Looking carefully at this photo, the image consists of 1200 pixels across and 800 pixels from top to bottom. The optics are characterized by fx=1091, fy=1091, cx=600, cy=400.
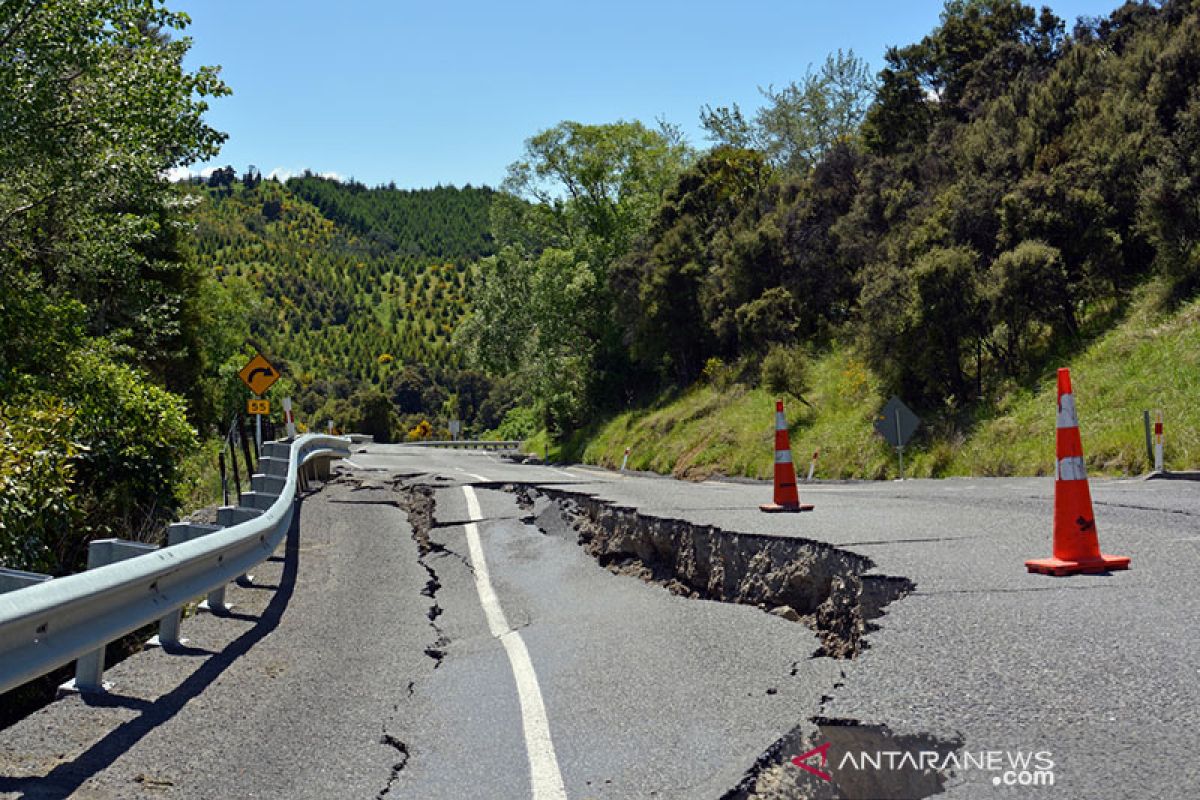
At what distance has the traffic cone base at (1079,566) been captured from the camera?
6.85 meters

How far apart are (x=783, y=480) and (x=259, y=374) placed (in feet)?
39.0

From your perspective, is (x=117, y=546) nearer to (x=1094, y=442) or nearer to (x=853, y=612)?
(x=853, y=612)

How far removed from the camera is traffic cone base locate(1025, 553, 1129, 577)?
685 cm

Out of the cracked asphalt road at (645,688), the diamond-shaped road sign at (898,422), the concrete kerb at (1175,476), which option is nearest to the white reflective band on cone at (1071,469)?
the cracked asphalt road at (645,688)

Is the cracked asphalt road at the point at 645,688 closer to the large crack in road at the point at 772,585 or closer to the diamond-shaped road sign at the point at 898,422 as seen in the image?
the large crack in road at the point at 772,585

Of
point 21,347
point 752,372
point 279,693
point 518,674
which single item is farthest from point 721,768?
point 752,372

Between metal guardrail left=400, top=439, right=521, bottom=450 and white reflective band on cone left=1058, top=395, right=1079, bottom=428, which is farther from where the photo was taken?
metal guardrail left=400, top=439, right=521, bottom=450

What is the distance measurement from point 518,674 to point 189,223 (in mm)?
20143

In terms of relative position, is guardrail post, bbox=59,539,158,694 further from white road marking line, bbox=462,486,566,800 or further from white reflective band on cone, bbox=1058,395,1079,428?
white reflective band on cone, bbox=1058,395,1079,428

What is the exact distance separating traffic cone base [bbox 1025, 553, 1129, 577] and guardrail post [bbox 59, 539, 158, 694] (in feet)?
17.5

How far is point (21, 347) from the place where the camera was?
14.0m

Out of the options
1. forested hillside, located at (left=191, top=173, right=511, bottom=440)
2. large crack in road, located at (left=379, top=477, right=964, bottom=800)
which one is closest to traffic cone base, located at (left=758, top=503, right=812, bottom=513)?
large crack in road, located at (left=379, top=477, right=964, bottom=800)

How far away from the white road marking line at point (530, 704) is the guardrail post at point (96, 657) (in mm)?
2047

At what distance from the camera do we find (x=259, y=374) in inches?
802
